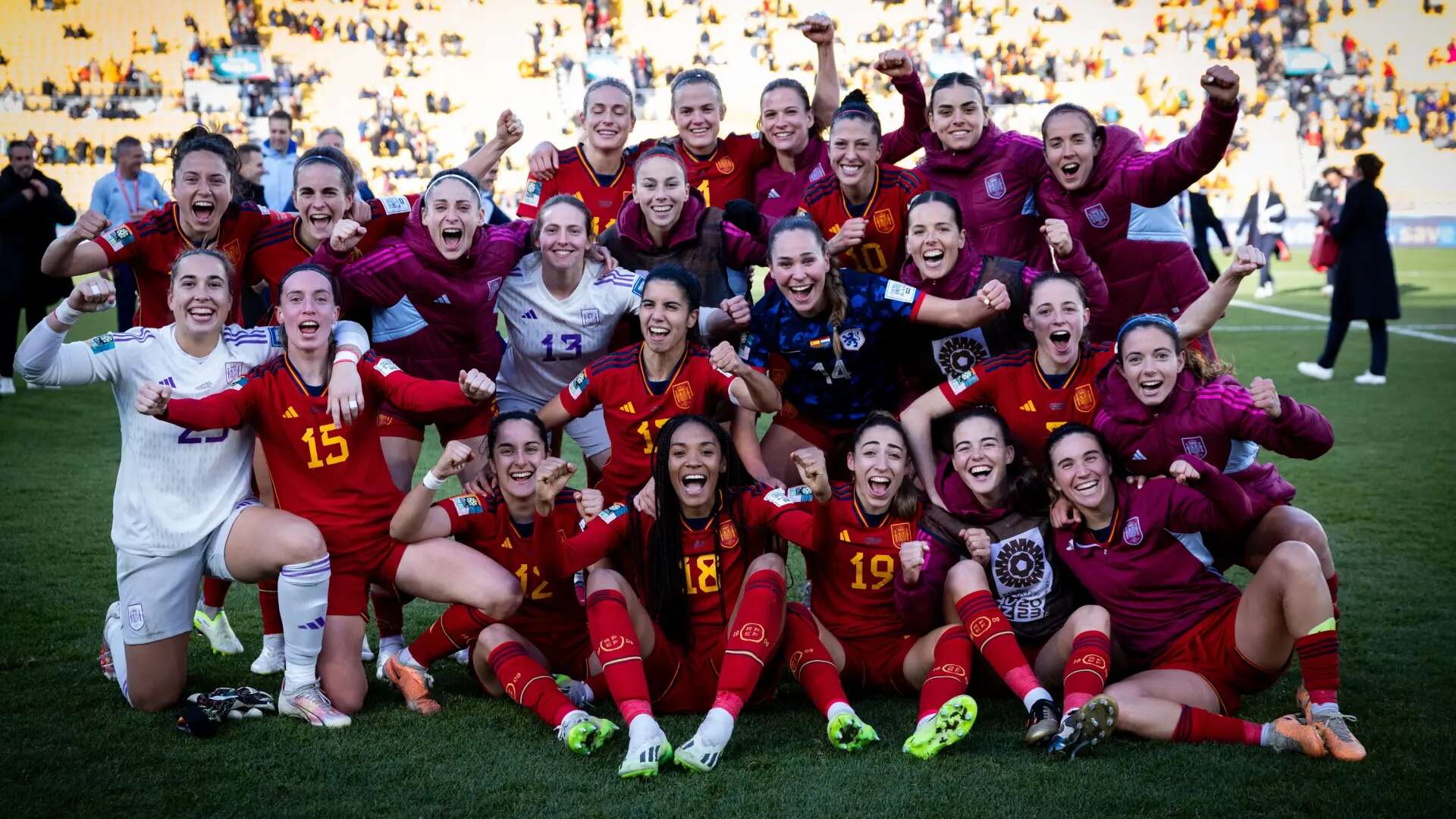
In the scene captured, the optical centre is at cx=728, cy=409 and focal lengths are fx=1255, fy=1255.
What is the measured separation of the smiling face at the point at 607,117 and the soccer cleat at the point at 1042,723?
9.95 ft

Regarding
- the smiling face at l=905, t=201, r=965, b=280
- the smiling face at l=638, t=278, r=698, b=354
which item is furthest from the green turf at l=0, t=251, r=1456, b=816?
the smiling face at l=905, t=201, r=965, b=280

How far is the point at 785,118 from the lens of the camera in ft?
17.1

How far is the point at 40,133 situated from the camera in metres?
23.7

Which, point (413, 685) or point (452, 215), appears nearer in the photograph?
point (413, 685)

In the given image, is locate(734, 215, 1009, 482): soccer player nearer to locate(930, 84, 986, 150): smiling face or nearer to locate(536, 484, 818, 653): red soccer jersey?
locate(536, 484, 818, 653): red soccer jersey

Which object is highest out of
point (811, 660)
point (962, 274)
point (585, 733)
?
point (962, 274)

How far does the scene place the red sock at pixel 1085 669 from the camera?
11.3 feet

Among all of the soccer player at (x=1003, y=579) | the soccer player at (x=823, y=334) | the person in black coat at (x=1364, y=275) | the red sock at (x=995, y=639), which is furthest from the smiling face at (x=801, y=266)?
the person in black coat at (x=1364, y=275)

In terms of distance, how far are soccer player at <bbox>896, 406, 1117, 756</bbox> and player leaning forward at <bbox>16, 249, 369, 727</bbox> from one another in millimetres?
1808

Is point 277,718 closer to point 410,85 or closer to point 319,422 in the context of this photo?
point 319,422

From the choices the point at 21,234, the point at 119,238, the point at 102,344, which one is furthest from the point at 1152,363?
the point at 21,234

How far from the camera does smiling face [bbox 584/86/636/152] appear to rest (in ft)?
17.5

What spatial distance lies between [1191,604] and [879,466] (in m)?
1.01

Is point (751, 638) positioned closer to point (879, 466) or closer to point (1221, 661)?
point (879, 466)
